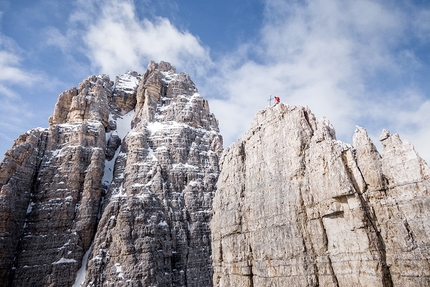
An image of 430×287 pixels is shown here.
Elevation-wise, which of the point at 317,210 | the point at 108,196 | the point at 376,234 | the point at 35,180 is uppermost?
the point at 35,180

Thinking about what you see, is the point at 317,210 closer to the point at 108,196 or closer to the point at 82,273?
the point at 82,273

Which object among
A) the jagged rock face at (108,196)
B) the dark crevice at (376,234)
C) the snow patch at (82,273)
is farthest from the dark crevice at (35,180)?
the dark crevice at (376,234)

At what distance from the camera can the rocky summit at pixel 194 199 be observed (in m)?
22.6

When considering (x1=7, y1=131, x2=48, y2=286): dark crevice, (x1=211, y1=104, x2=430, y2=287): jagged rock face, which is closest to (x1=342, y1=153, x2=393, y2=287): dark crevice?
(x1=211, y1=104, x2=430, y2=287): jagged rock face

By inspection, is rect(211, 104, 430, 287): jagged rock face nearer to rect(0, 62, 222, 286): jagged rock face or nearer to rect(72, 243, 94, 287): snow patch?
rect(0, 62, 222, 286): jagged rock face

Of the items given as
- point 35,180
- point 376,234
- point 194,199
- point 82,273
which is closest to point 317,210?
point 376,234

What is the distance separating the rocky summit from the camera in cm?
2258

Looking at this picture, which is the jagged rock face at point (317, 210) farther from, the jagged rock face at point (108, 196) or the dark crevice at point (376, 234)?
the jagged rock face at point (108, 196)

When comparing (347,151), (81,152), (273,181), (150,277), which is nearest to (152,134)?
(81,152)

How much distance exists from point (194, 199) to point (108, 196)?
22.8 meters

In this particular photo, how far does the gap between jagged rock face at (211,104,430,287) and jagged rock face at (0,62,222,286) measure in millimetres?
32063

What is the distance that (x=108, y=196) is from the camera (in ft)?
248

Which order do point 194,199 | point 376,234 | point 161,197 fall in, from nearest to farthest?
point 376,234
point 161,197
point 194,199

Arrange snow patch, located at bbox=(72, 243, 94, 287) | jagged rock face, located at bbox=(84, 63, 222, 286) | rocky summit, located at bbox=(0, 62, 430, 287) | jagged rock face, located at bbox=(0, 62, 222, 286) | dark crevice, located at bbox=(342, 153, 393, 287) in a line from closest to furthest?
1. dark crevice, located at bbox=(342, 153, 393, 287)
2. rocky summit, located at bbox=(0, 62, 430, 287)
3. snow patch, located at bbox=(72, 243, 94, 287)
4. jagged rock face, located at bbox=(0, 62, 222, 286)
5. jagged rock face, located at bbox=(84, 63, 222, 286)
